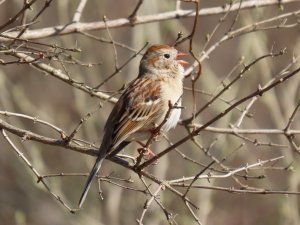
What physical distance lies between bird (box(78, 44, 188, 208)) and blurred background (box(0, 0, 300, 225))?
0.79 metres

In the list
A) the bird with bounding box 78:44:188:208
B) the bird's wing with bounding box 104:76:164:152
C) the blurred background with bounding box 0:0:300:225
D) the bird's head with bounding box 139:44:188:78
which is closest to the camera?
the bird with bounding box 78:44:188:208

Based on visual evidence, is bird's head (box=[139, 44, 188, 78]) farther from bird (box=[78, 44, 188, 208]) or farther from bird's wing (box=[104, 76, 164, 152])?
bird's wing (box=[104, 76, 164, 152])

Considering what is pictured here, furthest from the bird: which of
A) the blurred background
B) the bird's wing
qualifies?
the blurred background

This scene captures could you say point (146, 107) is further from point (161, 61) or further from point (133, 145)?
point (133, 145)

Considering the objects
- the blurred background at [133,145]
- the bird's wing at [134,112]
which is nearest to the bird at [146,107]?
the bird's wing at [134,112]

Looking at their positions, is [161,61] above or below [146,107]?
above

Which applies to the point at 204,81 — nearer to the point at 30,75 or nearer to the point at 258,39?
the point at 258,39

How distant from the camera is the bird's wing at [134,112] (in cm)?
553

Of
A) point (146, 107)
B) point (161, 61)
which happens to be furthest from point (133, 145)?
point (146, 107)

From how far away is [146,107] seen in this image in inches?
225

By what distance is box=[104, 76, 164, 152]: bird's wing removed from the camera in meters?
5.53

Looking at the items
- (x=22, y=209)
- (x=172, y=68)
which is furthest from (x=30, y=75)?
(x=172, y=68)

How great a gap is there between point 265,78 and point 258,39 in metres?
0.51

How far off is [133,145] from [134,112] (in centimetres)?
286
